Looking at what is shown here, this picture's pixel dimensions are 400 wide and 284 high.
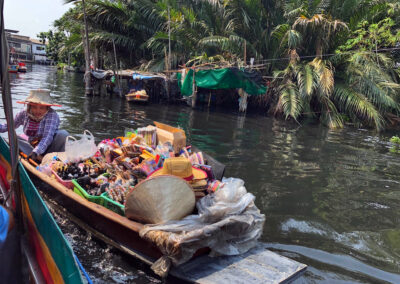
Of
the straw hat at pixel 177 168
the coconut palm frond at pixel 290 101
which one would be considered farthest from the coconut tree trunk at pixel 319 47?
the straw hat at pixel 177 168

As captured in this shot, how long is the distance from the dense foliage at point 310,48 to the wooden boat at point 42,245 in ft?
44.6

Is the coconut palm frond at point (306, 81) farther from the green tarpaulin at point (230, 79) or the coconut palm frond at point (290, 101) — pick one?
the green tarpaulin at point (230, 79)

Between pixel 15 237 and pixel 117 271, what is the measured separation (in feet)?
4.17

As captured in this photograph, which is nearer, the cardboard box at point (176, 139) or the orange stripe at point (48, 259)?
the orange stripe at point (48, 259)

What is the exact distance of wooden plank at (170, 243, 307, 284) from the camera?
9.94ft

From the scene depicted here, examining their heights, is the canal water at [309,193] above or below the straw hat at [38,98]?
below

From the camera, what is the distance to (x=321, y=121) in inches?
639

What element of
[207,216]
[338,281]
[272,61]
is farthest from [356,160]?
[272,61]

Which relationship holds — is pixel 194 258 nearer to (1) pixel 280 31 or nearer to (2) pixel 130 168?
(2) pixel 130 168

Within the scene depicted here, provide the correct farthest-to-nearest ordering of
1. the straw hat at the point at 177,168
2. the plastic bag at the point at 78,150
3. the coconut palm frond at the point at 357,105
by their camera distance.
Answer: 1. the coconut palm frond at the point at 357,105
2. the plastic bag at the point at 78,150
3. the straw hat at the point at 177,168

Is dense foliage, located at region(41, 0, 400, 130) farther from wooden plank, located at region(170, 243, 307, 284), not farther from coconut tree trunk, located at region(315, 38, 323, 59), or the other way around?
wooden plank, located at region(170, 243, 307, 284)

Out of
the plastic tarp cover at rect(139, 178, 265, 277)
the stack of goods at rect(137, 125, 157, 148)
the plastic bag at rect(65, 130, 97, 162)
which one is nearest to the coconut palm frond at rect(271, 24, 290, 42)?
the stack of goods at rect(137, 125, 157, 148)

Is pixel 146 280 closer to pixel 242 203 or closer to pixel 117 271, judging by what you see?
pixel 117 271

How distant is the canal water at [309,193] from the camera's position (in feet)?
13.0
